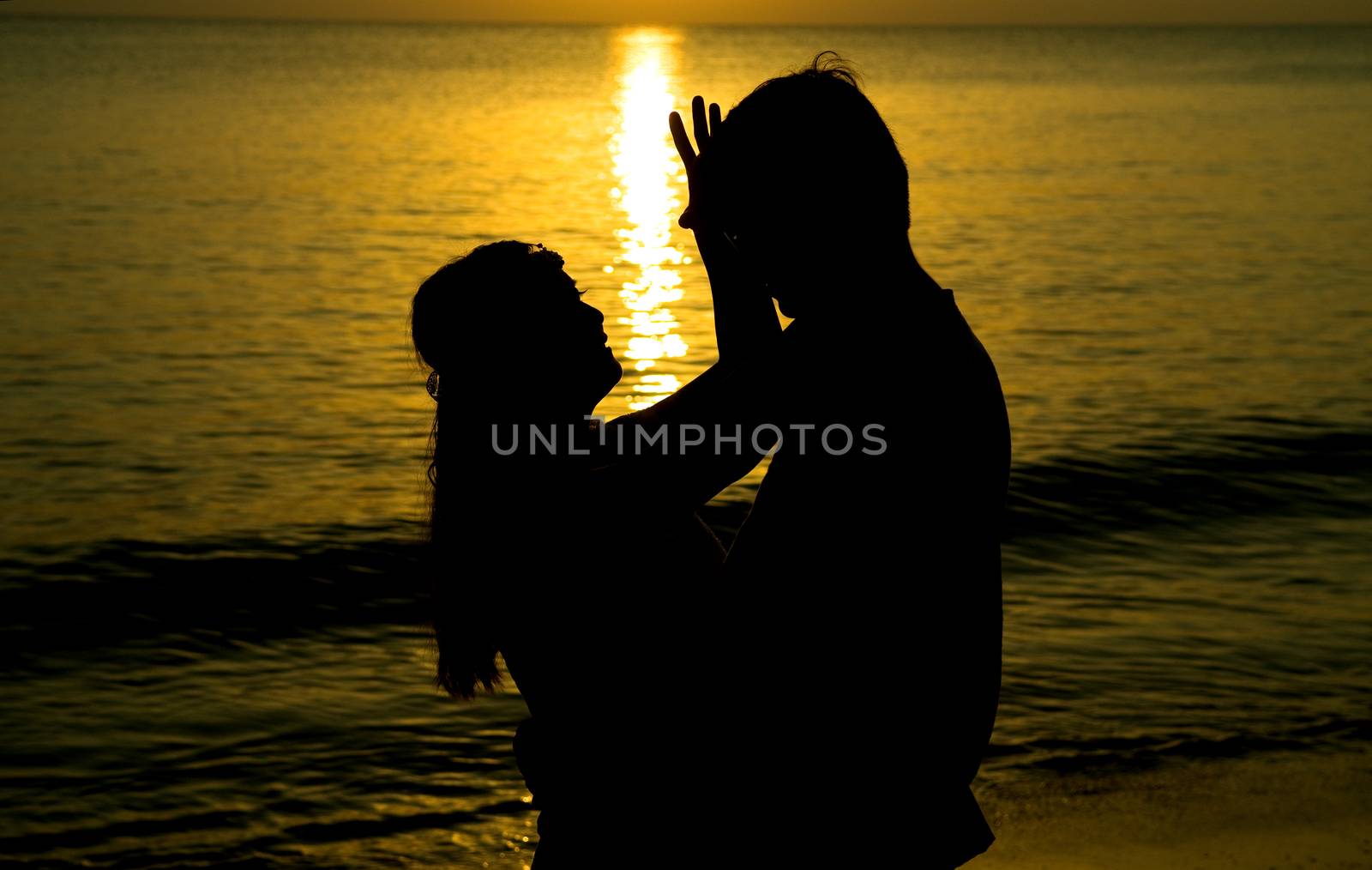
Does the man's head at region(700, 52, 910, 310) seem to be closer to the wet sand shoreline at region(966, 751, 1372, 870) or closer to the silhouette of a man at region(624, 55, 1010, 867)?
the silhouette of a man at region(624, 55, 1010, 867)

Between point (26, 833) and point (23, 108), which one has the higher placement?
point (23, 108)

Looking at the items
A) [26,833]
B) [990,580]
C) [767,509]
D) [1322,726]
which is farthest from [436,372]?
[1322,726]

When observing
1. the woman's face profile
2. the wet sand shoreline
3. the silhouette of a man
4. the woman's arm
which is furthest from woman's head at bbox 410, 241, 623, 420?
the wet sand shoreline

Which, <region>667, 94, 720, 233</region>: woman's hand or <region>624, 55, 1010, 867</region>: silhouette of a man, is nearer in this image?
<region>624, 55, 1010, 867</region>: silhouette of a man

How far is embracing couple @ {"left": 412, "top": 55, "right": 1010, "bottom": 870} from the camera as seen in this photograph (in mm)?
1859

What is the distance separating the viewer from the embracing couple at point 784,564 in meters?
1.86

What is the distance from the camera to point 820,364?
1.87 meters

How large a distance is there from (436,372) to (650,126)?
62.5 meters

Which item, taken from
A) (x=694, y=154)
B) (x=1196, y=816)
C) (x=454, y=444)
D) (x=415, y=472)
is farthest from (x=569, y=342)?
(x=415, y=472)

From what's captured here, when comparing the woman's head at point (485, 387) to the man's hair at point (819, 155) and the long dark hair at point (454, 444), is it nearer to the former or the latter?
the long dark hair at point (454, 444)

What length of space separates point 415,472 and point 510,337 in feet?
36.8

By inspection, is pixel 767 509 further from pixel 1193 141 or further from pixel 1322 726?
pixel 1193 141

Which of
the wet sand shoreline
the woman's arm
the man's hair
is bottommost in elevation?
the wet sand shoreline

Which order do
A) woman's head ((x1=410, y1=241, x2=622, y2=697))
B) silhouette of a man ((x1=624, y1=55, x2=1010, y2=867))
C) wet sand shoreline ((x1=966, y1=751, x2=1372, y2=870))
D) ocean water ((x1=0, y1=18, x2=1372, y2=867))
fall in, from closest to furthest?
silhouette of a man ((x1=624, y1=55, x2=1010, y2=867)), woman's head ((x1=410, y1=241, x2=622, y2=697)), wet sand shoreline ((x1=966, y1=751, x2=1372, y2=870)), ocean water ((x1=0, y1=18, x2=1372, y2=867))
